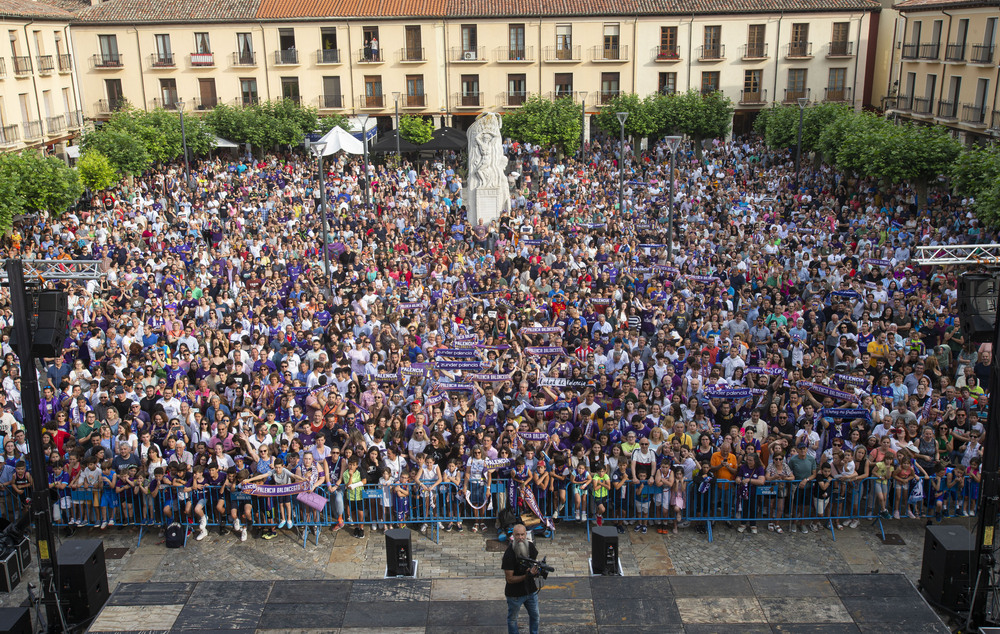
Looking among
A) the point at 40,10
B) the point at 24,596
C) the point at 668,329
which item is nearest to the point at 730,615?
the point at 668,329

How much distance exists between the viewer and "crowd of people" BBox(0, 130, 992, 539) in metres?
11.6

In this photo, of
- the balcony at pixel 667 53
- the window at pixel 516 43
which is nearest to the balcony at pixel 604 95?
the balcony at pixel 667 53

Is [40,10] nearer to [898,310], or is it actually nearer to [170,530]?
[170,530]

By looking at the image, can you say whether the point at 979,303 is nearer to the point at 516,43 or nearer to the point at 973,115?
the point at 973,115

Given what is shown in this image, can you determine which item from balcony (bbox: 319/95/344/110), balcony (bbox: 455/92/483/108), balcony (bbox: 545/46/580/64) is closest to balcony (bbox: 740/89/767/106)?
balcony (bbox: 545/46/580/64)

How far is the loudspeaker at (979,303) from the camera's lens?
9.09 m

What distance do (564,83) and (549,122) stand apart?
728 centimetres

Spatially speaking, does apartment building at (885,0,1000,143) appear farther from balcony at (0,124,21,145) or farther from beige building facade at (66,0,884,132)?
balcony at (0,124,21,145)

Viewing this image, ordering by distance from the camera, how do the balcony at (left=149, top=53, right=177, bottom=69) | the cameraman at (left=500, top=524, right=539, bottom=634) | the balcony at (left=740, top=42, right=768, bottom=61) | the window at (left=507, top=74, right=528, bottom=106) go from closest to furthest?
1. the cameraman at (left=500, top=524, right=539, bottom=634)
2. the balcony at (left=149, top=53, right=177, bottom=69)
3. the balcony at (left=740, top=42, right=768, bottom=61)
4. the window at (left=507, top=74, right=528, bottom=106)

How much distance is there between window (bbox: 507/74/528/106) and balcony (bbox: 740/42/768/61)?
11345mm

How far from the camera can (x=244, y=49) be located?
4522 cm

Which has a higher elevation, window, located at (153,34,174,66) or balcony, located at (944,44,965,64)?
window, located at (153,34,174,66)

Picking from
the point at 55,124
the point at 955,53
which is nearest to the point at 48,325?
the point at 55,124

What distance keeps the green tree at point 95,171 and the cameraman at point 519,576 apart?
25.1 metres
